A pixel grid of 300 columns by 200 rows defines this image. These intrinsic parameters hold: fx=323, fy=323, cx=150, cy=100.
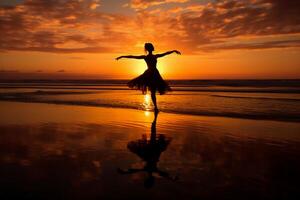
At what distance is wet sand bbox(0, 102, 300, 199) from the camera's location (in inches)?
179

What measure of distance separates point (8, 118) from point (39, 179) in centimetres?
833

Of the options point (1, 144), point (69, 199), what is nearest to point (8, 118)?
point (1, 144)

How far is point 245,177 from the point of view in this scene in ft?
16.9

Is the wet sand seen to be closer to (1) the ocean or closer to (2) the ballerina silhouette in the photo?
(1) the ocean

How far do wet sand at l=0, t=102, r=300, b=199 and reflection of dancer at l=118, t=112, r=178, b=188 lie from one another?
0.07ft

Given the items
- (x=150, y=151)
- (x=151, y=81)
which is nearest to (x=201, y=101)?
(x=151, y=81)

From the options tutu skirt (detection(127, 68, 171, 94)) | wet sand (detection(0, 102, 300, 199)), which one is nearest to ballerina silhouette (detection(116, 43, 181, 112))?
tutu skirt (detection(127, 68, 171, 94))

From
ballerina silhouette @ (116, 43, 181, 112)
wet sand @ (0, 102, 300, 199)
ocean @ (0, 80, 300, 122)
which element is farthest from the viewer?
ballerina silhouette @ (116, 43, 181, 112)

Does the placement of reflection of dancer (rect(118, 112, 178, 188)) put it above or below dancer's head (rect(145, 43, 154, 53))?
below

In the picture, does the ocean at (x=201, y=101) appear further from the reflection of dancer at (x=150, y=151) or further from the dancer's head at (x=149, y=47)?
the reflection of dancer at (x=150, y=151)

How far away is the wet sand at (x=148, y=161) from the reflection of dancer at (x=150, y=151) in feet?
0.07

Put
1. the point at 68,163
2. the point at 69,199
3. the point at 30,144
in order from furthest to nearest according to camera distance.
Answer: the point at 30,144 < the point at 68,163 < the point at 69,199

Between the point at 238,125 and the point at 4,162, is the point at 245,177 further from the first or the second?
the point at 238,125

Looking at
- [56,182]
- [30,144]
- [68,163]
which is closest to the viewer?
[56,182]
